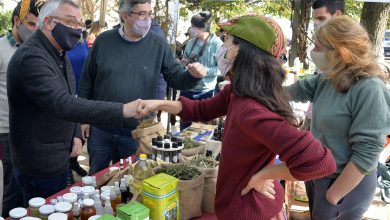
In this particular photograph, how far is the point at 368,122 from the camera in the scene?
1.92 metres

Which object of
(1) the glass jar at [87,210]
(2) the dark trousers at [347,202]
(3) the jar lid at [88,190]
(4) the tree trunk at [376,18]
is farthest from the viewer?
(4) the tree trunk at [376,18]

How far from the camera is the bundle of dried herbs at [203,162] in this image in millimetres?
2051

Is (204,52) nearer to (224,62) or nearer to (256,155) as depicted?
(224,62)

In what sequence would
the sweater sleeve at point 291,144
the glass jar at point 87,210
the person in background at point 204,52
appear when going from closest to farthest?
the sweater sleeve at point 291,144, the glass jar at point 87,210, the person in background at point 204,52

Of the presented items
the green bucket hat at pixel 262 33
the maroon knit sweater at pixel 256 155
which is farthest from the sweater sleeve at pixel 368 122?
the green bucket hat at pixel 262 33

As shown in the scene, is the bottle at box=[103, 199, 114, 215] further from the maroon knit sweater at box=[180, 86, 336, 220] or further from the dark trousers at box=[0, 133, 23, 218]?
the dark trousers at box=[0, 133, 23, 218]

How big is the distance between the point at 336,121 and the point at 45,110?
1701 mm

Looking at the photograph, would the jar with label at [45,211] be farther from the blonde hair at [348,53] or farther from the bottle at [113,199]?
the blonde hair at [348,53]

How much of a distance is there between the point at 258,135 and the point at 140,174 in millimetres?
754

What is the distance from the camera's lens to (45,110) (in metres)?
2.16

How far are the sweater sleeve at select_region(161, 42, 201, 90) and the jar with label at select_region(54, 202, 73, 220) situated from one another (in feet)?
4.90

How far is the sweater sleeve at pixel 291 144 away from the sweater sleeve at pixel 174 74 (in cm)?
150

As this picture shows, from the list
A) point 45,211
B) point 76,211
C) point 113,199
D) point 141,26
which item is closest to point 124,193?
point 113,199

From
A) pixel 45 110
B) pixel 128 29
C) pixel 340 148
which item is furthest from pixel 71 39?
pixel 340 148
